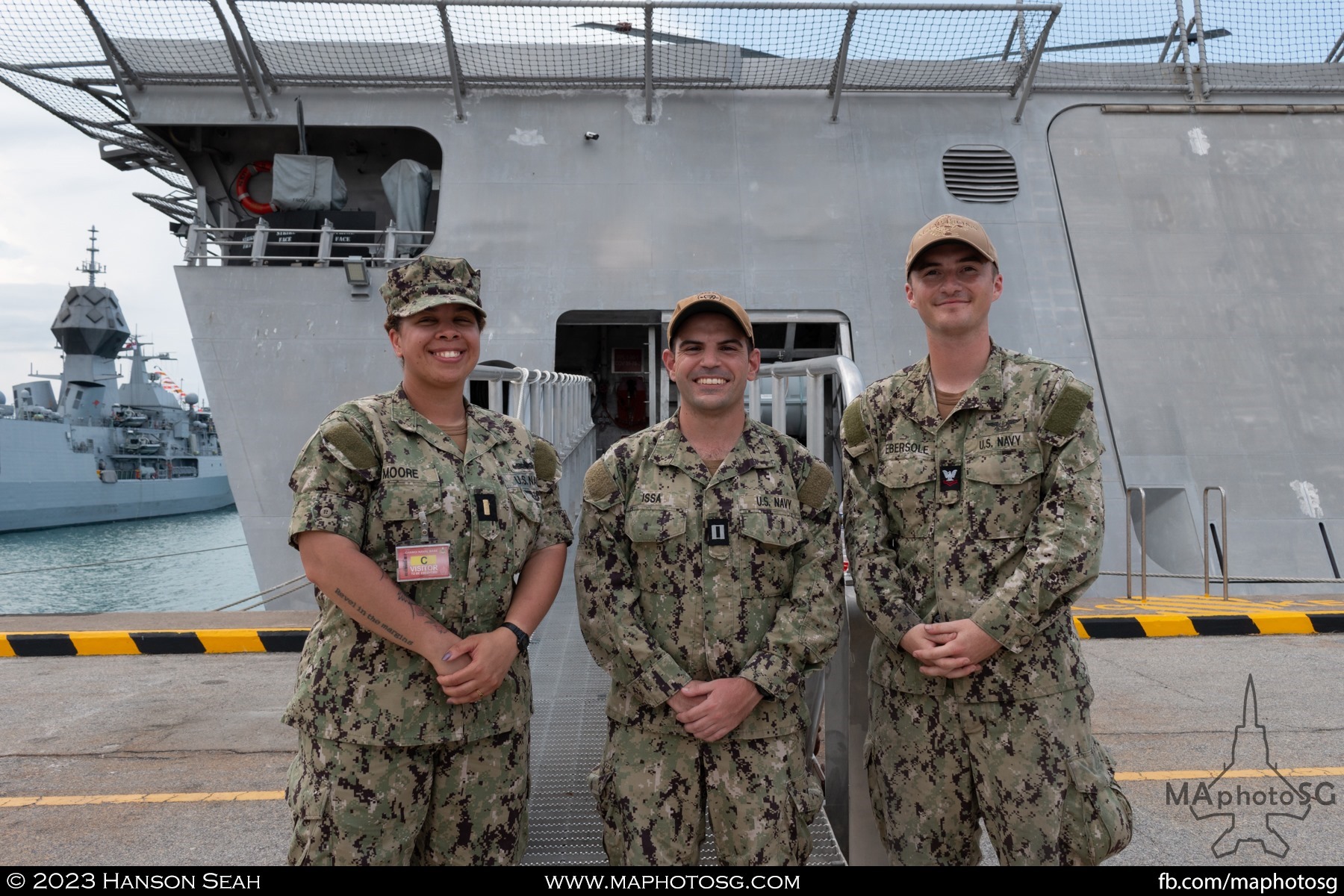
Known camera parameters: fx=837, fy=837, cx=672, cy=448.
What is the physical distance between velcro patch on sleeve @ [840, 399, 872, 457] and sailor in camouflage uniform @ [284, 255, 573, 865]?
0.81 m

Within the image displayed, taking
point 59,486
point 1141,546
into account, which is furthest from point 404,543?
point 59,486

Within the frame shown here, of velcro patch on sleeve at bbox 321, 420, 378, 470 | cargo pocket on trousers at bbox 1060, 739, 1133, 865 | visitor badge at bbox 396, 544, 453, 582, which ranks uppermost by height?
velcro patch on sleeve at bbox 321, 420, 378, 470

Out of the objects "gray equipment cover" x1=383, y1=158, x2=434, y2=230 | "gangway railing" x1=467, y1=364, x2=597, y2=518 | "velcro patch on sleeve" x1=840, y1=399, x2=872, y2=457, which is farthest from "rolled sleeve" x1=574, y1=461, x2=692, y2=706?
"gray equipment cover" x1=383, y1=158, x2=434, y2=230

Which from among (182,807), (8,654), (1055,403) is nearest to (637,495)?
(1055,403)

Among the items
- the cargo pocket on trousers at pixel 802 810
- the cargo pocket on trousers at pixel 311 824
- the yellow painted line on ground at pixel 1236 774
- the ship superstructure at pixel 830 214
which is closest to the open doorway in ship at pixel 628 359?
the ship superstructure at pixel 830 214

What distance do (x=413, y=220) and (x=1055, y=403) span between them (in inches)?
307

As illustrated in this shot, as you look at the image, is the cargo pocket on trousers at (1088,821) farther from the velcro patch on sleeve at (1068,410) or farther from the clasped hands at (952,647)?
the velcro patch on sleeve at (1068,410)

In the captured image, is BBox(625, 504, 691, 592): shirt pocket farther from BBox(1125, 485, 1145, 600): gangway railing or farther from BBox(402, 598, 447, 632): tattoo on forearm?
BBox(1125, 485, 1145, 600): gangway railing

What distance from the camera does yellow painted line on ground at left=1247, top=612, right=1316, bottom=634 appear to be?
531 cm

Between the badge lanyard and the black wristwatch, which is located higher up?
the badge lanyard

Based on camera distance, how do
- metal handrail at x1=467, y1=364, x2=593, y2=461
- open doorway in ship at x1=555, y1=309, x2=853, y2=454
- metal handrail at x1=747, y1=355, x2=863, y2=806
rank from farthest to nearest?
open doorway in ship at x1=555, y1=309, x2=853, y2=454
metal handrail at x1=467, y1=364, x2=593, y2=461
metal handrail at x1=747, y1=355, x2=863, y2=806

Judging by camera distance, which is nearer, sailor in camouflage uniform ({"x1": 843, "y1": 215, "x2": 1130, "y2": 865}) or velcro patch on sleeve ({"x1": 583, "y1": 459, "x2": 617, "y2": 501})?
sailor in camouflage uniform ({"x1": 843, "y1": 215, "x2": 1130, "y2": 865})

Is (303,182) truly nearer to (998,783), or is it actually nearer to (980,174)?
(980,174)
